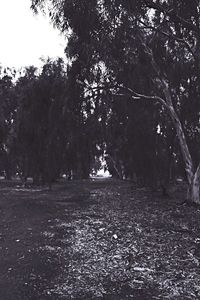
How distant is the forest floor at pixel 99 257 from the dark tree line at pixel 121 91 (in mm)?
6788

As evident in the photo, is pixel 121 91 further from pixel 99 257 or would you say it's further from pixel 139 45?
pixel 99 257

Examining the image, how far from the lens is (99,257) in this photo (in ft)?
32.2

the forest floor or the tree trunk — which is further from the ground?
the tree trunk

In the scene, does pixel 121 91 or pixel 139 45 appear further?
pixel 121 91

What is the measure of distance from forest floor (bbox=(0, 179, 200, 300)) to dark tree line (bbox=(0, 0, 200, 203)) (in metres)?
6.79

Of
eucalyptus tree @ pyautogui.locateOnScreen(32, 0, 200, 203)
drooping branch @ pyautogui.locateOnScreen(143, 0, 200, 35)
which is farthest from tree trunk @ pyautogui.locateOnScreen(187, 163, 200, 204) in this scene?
drooping branch @ pyautogui.locateOnScreen(143, 0, 200, 35)

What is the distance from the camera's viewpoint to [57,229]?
44.8 ft

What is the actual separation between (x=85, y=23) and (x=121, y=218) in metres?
8.43

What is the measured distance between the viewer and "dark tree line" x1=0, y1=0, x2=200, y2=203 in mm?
17266

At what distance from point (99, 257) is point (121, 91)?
49.7 feet

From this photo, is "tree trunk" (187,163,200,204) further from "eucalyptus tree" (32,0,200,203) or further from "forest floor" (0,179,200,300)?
"forest floor" (0,179,200,300)

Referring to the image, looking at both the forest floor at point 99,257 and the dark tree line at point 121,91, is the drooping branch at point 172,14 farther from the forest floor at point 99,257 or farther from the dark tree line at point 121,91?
the forest floor at point 99,257

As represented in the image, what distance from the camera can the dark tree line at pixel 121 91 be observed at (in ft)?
56.6

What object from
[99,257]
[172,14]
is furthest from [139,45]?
[99,257]
